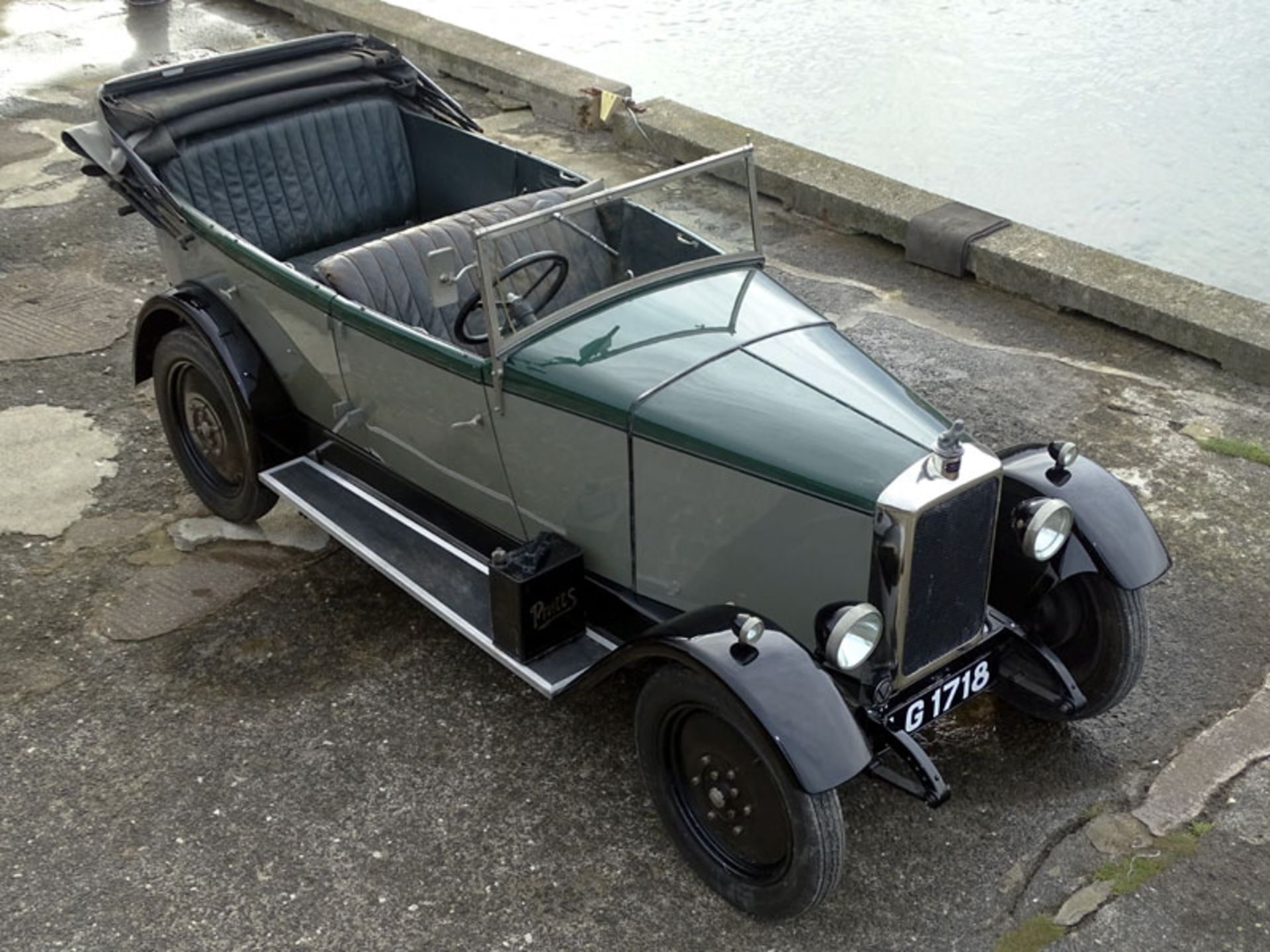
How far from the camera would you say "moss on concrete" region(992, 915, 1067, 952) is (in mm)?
3385

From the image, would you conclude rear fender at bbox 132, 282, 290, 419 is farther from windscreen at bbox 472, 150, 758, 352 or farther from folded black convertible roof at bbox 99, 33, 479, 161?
windscreen at bbox 472, 150, 758, 352

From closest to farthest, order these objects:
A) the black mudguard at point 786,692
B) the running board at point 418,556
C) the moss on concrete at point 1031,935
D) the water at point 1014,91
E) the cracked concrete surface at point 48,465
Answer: the black mudguard at point 786,692 < the moss on concrete at point 1031,935 < the running board at point 418,556 < the cracked concrete surface at point 48,465 < the water at point 1014,91

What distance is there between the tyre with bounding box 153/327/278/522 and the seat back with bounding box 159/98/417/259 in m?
0.66

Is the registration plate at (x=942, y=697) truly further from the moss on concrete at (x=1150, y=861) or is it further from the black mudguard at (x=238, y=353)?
the black mudguard at (x=238, y=353)

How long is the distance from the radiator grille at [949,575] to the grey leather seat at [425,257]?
56.7 inches

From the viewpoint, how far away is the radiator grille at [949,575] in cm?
344

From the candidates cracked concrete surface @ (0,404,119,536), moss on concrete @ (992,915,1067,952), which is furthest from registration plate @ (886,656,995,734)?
cracked concrete surface @ (0,404,119,536)

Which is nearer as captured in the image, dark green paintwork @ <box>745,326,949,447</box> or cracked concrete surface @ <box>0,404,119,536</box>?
dark green paintwork @ <box>745,326,949,447</box>

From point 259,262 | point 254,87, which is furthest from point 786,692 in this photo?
point 254,87

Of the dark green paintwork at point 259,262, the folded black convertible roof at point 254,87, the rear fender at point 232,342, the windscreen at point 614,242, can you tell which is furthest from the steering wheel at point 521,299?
Result: the folded black convertible roof at point 254,87

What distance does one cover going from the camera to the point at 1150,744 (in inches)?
159

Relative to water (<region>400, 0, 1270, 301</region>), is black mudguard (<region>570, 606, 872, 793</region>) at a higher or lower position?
higher

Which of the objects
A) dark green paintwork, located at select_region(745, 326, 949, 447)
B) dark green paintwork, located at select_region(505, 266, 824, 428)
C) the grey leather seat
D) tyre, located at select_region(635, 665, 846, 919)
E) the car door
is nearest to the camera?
tyre, located at select_region(635, 665, 846, 919)

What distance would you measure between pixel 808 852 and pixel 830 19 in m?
10.9
